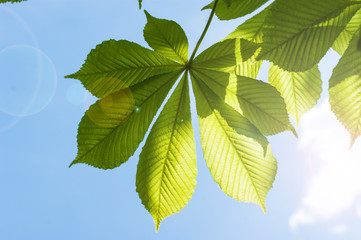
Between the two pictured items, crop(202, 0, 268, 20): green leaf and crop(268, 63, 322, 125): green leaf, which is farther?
crop(268, 63, 322, 125): green leaf

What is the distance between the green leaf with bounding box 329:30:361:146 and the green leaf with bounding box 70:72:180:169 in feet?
1.98

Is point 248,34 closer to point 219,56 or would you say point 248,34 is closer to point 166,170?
point 219,56

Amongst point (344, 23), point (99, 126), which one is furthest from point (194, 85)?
point (344, 23)

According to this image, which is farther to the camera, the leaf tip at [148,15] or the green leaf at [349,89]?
the leaf tip at [148,15]

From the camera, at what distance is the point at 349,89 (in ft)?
2.99

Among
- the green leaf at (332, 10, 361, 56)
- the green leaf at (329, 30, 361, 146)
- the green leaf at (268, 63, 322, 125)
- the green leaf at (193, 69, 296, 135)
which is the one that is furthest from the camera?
the green leaf at (268, 63, 322, 125)

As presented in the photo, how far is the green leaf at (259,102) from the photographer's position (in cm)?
110

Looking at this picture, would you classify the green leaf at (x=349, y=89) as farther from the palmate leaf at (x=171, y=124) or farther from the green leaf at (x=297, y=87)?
the green leaf at (x=297, y=87)

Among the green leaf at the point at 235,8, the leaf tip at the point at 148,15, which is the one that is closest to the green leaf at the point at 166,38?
the leaf tip at the point at 148,15

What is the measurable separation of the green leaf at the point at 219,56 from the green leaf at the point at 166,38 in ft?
0.24

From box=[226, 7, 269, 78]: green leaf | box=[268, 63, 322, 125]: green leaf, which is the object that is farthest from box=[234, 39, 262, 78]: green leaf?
box=[268, 63, 322, 125]: green leaf

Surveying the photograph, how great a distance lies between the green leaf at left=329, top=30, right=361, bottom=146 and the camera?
895 millimetres

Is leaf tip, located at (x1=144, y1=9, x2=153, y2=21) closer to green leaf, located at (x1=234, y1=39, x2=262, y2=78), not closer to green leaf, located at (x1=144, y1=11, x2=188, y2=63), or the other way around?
green leaf, located at (x1=144, y1=11, x2=188, y2=63)

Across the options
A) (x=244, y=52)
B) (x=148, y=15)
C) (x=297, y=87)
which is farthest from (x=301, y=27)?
(x=148, y=15)
